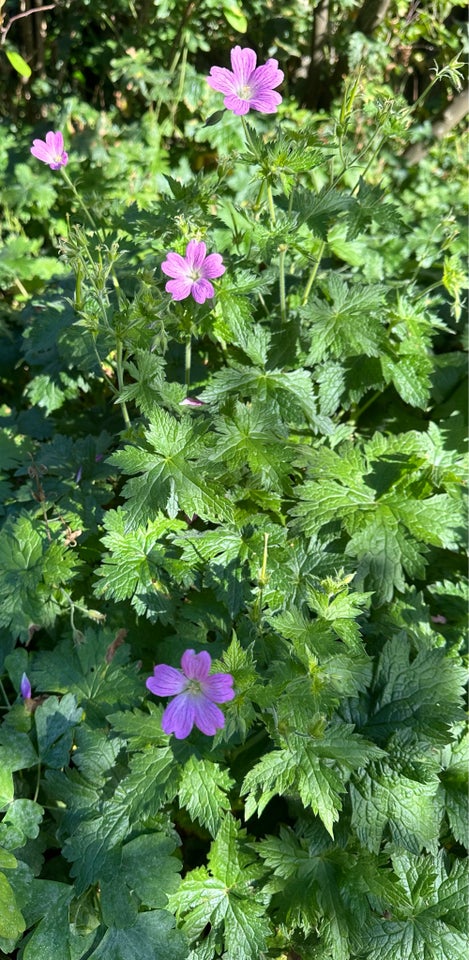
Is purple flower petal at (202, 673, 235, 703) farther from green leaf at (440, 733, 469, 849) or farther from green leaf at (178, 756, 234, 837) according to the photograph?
green leaf at (440, 733, 469, 849)

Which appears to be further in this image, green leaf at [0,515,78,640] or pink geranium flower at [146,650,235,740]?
green leaf at [0,515,78,640]

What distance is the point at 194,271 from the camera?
5.38 feet

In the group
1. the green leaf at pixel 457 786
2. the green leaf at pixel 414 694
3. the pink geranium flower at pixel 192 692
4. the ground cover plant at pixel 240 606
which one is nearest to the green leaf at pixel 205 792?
the ground cover plant at pixel 240 606

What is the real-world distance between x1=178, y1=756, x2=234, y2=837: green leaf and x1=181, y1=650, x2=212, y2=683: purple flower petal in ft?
1.05

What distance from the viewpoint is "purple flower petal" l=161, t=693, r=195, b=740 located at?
136cm

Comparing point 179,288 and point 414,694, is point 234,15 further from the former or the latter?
point 414,694

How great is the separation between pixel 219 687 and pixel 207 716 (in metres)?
0.07

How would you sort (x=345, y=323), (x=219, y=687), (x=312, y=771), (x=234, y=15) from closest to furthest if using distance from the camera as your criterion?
(x=219, y=687)
(x=312, y=771)
(x=345, y=323)
(x=234, y=15)

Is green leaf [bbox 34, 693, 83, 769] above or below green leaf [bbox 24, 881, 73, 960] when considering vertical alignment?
above

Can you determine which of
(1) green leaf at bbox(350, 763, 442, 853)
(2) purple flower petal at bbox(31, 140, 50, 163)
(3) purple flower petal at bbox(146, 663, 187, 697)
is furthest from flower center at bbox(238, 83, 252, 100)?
(1) green leaf at bbox(350, 763, 442, 853)

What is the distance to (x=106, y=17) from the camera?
12.4 ft

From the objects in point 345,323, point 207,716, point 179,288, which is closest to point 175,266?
point 179,288

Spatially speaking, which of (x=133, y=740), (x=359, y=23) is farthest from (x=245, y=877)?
(x=359, y=23)

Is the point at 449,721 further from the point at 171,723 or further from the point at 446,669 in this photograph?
the point at 171,723
